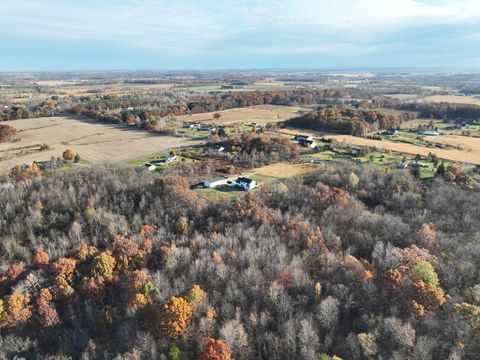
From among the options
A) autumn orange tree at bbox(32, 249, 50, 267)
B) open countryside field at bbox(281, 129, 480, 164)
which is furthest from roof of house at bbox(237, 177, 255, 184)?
open countryside field at bbox(281, 129, 480, 164)

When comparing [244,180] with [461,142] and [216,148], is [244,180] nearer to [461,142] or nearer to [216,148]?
[216,148]

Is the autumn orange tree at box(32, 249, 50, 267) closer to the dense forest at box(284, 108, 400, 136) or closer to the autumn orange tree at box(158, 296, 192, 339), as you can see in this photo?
the autumn orange tree at box(158, 296, 192, 339)

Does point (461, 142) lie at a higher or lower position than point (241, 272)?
higher

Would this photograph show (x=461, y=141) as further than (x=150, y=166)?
Yes

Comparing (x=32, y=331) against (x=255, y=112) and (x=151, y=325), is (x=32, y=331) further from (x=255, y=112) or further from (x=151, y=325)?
(x=255, y=112)

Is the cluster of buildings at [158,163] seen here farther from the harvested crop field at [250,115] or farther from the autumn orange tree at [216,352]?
the harvested crop field at [250,115]

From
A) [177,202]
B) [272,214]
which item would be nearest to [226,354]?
[272,214]

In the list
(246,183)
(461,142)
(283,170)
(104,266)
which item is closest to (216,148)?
(283,170)

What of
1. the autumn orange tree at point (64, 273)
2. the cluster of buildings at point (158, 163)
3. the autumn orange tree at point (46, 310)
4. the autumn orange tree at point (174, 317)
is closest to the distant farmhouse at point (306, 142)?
the cluster of buildings at point (158, 163)
